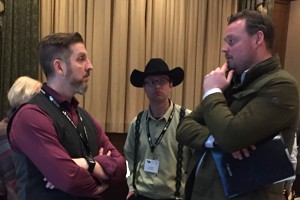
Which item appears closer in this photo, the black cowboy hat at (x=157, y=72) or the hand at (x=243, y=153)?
the hand at (x=243, y=153)

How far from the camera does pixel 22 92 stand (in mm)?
2324

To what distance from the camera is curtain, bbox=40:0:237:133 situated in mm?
3641

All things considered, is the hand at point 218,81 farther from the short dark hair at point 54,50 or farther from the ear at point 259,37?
the short dark hair at point 54,50

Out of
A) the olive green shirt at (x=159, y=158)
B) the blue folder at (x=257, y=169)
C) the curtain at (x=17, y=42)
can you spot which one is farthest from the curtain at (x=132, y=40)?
the blue folder at (x=257, y=169)

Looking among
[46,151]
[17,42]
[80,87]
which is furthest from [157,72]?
[17,42]

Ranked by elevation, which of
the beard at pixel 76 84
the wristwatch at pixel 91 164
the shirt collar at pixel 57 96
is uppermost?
the beard at pixel 76 84

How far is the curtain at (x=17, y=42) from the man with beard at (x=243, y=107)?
7.37 feet

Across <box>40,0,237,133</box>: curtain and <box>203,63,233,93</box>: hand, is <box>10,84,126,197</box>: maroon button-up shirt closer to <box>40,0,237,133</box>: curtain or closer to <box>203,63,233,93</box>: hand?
<box>203,63,233,93</box>: hand

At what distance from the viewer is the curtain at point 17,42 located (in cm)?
325

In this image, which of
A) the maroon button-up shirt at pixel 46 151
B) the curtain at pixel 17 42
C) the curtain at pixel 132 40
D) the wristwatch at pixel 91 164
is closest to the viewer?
the maroon button-up shirt at pixel 46 151

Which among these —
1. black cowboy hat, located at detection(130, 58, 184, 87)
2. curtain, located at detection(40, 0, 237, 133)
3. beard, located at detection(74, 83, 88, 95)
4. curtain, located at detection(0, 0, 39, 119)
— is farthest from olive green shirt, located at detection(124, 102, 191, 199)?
curtain, located at detection(0, 0, 39, 119)

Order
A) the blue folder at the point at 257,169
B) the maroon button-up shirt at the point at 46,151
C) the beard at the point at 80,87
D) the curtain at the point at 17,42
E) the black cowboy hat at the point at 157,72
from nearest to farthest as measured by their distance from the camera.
A: the blue folder at the point at 257,169
the maroon button-up shirt at the point at 46,151
the beard at the point at 80,87
the black cowboy hat at the point at 157,72
the curtain at the point at 17,42

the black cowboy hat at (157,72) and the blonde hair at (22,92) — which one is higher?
the black cowboy hat at (157,72)

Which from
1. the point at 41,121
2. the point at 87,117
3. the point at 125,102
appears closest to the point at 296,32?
the point at 125,102
